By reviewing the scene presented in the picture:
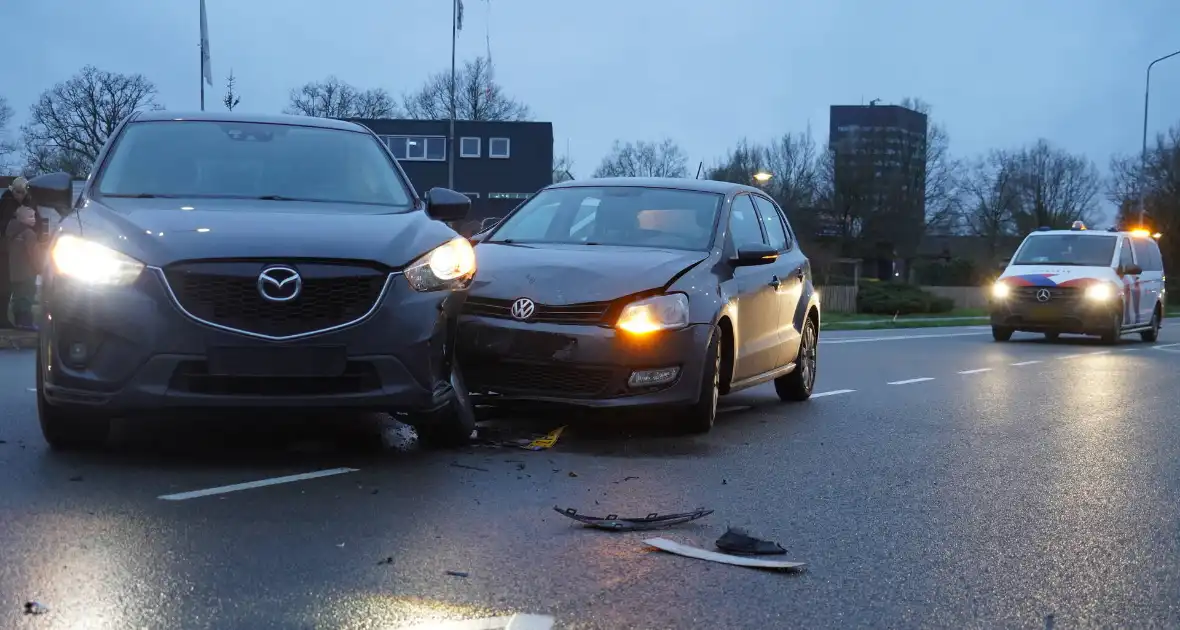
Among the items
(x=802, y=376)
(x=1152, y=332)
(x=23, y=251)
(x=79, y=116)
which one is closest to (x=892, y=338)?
(x=1152, y=332)

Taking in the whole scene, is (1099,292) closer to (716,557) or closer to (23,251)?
(23,251)

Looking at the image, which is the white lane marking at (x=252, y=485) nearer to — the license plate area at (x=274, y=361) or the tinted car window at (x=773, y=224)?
the license plate area at (x=274, y=361)

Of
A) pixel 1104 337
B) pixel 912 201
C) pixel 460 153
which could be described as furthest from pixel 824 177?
pixel 1104 337

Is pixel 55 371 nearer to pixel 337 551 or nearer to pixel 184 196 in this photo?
pixel 184 196

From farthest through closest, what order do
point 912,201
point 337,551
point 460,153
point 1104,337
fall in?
point 912,201 < point 460,153 < point 1104,337 < point 337,551

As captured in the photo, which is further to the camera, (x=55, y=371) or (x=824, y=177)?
(x=824, y=177)

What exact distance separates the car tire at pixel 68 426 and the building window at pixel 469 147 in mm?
65219

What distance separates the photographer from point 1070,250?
23.0m

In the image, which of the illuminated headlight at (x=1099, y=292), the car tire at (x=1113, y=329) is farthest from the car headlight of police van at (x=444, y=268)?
the car tire at (x=1113, y=329)

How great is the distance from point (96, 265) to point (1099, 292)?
Result: 737 inches

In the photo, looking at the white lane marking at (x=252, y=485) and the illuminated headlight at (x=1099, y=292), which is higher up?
the illuminated headlight at (x=1099, y=292)

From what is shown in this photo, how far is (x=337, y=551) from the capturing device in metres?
4.67

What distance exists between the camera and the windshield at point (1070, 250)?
22812mm

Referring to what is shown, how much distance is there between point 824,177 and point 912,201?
16.7ft
